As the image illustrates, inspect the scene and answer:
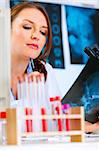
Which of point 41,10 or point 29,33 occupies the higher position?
point 41,10

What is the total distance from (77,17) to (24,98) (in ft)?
1.55

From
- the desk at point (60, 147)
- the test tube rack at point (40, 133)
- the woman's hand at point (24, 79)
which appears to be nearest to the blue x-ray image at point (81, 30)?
the woman's hand at point (24, 79)

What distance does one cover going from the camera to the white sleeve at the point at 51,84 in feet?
4.70

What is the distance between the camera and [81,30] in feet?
5.04

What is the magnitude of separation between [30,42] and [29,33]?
0.04 m

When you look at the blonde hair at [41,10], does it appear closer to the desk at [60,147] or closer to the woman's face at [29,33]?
the woman's face at [29,33]

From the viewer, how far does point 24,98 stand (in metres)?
1.32

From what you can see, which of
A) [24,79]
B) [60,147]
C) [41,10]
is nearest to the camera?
[60,147]

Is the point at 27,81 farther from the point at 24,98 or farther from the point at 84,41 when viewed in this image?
Answer: the point at 84,41

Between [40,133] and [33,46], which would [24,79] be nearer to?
[33,46]

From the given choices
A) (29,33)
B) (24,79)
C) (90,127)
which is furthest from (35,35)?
(90,127)

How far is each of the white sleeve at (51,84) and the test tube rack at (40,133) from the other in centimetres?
19

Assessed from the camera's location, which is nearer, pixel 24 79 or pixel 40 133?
pixel 40 133

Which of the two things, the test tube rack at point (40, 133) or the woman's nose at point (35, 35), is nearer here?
the test tube rack at point (40, 133)
